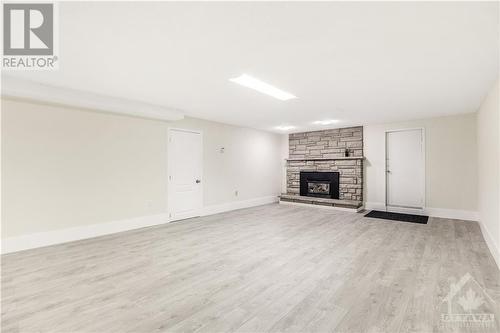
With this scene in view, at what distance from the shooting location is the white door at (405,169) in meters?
6.06

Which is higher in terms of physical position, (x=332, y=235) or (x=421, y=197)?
(x=421, y=197)

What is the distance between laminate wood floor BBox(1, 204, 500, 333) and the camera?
186cm

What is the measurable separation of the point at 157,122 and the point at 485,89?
19.3ft

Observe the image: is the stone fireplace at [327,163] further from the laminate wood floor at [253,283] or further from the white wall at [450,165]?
the laminate wood floor at [253,283]

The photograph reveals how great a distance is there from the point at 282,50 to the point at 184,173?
13.1 ft

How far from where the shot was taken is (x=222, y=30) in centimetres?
208

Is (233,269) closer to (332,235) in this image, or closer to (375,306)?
(375,306)

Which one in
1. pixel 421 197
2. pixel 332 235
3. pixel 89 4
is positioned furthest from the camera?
pixel 421 197

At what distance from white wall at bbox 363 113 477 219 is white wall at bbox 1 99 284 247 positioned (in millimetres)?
5482

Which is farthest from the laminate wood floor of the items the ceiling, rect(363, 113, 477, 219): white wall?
the ceiling

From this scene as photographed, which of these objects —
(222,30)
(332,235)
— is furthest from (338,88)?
(332,235)

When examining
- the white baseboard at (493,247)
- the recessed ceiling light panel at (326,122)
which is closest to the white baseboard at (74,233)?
the recessed ceiling light panel at (326,122)

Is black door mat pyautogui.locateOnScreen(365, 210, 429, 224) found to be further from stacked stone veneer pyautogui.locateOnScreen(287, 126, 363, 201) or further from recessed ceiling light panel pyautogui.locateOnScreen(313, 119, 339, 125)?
recessed ceiling light panel pyautogui.locateOnScreen(313, 119, 339, 125)

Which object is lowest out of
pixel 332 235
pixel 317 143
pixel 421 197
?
pixel 332 235
